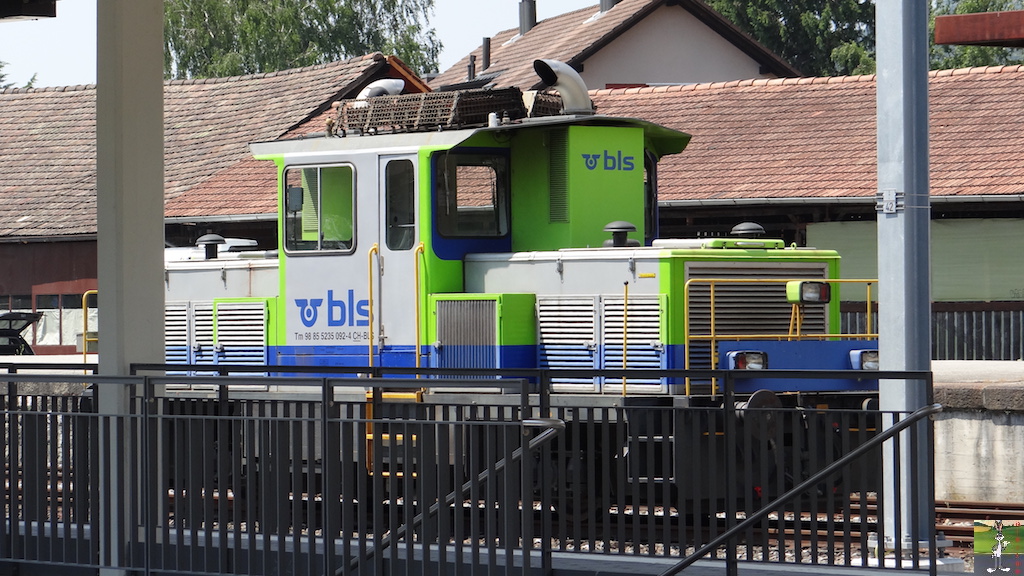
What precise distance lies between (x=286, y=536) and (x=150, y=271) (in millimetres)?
2090

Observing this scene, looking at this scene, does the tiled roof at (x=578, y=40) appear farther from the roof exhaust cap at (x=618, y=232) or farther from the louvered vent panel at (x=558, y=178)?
the roof exhaust cap at (x=618, y=232)

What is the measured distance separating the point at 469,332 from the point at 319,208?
72.4 inches

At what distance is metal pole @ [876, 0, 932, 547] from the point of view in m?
8.08

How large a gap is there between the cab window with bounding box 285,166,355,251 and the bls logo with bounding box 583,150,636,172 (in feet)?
6.66

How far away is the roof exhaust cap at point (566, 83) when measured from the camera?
1144 cm

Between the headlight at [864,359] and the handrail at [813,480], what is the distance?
4.14m

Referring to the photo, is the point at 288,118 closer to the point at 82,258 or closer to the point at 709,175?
the point at 82,258

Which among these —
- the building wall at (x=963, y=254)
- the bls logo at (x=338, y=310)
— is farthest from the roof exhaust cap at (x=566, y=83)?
A: the building wall at (x=963, y=254)

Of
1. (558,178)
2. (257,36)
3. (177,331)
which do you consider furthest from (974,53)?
(177,331)

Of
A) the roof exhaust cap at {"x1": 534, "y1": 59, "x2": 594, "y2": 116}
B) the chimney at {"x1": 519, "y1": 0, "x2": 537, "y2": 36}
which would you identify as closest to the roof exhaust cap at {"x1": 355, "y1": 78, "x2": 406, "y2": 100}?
the roof exhaust cap at {"x1": 534, "y1": 59, "x2": 594, "y2": 116}

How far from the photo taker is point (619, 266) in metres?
10.5

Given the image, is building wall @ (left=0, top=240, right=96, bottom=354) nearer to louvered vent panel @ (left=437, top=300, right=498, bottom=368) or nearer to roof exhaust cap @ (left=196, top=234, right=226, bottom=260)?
roof exhaust cap @ (left=196, top=234, right=226, bottom=260)

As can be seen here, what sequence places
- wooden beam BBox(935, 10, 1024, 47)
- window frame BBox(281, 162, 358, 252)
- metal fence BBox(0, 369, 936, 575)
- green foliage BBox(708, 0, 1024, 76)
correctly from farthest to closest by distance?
1. green foliage BBox(708, 0, 1024, 76)
2. window frame BBox(281, 162, 358, 252)
3. wooden beam BBox(935, 10, 1024, 47)
4. metal fence BBox(0, 369, 936, 575)

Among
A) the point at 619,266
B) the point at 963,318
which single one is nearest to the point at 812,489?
the point at 619,266
